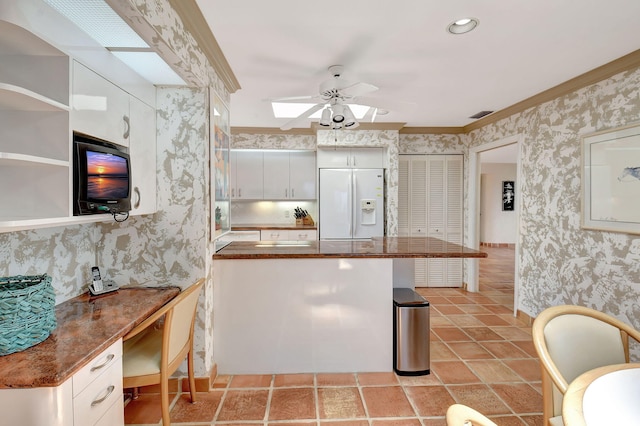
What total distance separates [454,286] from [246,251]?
150 inches

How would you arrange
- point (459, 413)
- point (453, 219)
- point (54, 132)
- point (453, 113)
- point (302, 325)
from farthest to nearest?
point (453, 219) → point (453, 113) → point (302, 325) → point (54, 132) → point (459, 413)

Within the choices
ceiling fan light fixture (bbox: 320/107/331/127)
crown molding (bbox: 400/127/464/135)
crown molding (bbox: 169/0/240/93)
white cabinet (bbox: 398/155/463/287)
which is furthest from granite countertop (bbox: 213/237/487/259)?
crown molding (bbox: 400/127/464/135)

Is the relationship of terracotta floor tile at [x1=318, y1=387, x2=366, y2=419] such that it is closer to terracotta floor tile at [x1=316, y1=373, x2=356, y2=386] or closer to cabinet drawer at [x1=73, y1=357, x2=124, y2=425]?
terracotta floor tile at [x1=316, y1=373, x2=356, y2=386]

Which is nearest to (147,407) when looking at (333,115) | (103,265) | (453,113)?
(103,265)

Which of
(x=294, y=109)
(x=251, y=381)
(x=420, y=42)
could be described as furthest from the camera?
(x=294, y=109)

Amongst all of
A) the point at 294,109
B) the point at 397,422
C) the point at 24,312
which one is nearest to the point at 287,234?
the point at 294,109

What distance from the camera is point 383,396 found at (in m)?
2.30

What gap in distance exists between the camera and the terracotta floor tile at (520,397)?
2162mm

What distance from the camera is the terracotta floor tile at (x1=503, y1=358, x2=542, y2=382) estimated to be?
2.54 m

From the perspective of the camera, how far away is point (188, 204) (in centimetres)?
231

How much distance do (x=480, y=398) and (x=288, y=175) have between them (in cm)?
390

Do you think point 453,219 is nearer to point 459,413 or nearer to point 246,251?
point 246,251

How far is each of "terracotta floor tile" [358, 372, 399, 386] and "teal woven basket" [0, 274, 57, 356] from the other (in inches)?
79.8

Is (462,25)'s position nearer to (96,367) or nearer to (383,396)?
(383,396)
